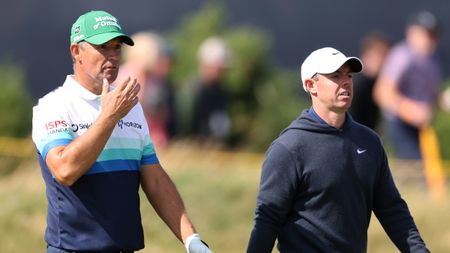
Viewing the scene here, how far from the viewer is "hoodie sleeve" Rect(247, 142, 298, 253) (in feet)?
21.7

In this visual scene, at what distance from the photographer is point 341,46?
1573 centimetres

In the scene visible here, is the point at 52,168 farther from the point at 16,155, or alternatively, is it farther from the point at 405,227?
the point at 16,155

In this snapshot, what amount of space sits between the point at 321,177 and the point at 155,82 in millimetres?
6630

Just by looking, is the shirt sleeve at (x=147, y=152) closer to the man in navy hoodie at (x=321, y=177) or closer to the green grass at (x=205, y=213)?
the man in navy hoodie at (x=321, y=177)

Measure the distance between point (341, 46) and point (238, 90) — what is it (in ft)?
4.78

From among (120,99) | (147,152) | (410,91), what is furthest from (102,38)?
(410,91)

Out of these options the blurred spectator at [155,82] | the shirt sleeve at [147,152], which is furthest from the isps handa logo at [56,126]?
the blurred spectator at [155,82]

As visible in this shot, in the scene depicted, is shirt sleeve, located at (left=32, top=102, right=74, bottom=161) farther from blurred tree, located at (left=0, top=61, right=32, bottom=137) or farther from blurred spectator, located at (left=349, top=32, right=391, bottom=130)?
blurred tree, located at (left=0, top=61, right=32, bottom=137)

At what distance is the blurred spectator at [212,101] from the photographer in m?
13.7

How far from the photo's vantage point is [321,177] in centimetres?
666

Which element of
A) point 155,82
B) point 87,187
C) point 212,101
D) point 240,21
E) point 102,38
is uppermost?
point 102,38

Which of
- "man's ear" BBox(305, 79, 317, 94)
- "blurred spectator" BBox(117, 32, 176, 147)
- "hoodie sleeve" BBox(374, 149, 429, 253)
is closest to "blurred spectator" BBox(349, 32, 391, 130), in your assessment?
"blurred spectator" BBox(117, 32, 176, 147)

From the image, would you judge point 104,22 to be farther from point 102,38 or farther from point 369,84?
point 369,84

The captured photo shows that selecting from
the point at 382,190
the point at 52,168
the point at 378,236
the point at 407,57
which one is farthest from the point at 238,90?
the point at 52,168
